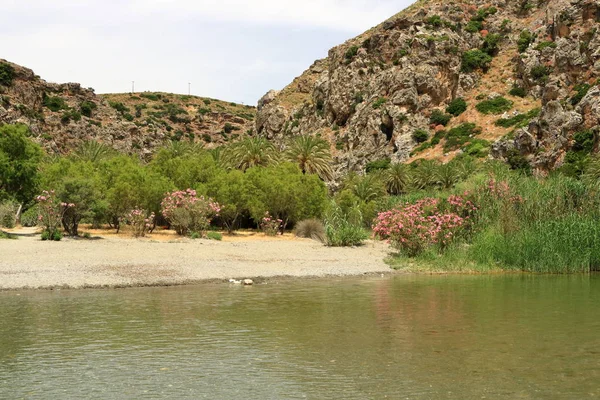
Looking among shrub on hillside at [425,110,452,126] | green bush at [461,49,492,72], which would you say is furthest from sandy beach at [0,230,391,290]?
green bush at [461,49,492,72]

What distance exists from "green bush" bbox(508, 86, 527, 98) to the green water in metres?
79.5

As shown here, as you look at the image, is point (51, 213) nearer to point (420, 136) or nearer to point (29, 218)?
point (29, 218)

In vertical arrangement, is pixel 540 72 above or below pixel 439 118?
above

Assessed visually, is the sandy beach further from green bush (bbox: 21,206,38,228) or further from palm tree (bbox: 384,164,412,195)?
palm tree (bbox: 384,164,412,195)

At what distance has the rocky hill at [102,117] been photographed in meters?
101

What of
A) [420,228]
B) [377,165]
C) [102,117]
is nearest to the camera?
[420,228]

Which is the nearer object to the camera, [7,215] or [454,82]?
[7,215]

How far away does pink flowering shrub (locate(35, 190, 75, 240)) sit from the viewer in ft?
112

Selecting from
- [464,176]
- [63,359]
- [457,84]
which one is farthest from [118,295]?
[457,84]

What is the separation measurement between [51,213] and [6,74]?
255 ft

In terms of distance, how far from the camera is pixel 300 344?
45.8 ft

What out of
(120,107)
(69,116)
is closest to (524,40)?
(69,116)

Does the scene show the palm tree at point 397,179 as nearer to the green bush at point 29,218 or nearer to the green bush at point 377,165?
the green bush at point 377,165

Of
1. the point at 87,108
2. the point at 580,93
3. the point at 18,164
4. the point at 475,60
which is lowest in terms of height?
the point at 18,164
